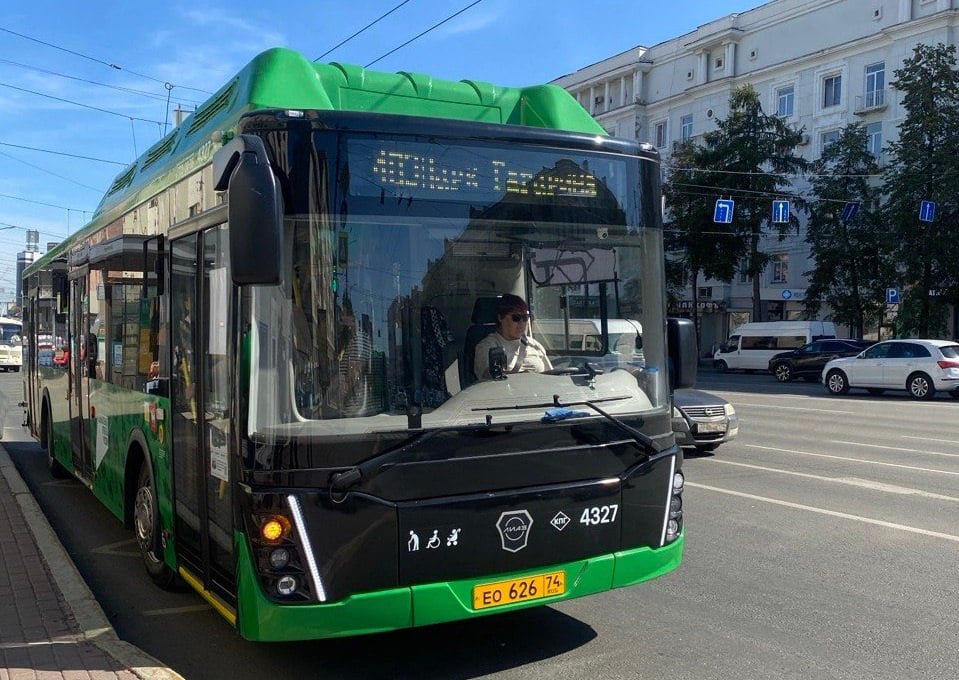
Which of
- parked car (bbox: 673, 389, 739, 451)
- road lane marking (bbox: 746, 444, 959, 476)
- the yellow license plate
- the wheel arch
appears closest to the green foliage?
road lane marking (bbox: 746, 444, 959, 476)

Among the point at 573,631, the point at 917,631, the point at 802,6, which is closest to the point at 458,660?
the point at 573,631

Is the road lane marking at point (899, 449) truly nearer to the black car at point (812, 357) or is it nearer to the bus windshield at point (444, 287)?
the bus windshield at point (444, 287)

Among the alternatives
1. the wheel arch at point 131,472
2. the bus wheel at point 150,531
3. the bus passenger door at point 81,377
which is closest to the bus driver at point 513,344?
the bus wheel at point 150,531

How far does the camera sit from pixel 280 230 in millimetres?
3855

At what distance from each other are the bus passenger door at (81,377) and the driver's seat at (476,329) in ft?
15.1

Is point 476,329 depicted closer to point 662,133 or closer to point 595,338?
point 595,338

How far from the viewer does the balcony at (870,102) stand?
45.3 metres

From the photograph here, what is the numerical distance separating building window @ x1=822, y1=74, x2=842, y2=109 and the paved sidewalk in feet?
159

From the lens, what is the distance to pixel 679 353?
512cm

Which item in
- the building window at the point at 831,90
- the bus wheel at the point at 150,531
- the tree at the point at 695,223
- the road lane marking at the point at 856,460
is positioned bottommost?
the road lane marking at the point at 856,460

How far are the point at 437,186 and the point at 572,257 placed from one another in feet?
2.86

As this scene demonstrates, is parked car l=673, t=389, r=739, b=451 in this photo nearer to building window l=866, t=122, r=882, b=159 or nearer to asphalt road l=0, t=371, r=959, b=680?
asphalt road l=0, t=371, r=959, b=680

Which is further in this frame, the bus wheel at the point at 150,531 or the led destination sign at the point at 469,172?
the bus wheel at the point at 150,531

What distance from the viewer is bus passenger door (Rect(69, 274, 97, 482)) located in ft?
26.3
